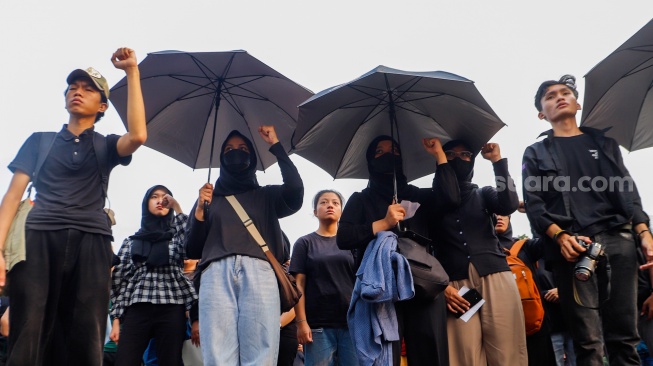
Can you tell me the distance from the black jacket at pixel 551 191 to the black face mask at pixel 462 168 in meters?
0.64

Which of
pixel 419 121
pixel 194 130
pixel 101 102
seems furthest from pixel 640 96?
pixel 101 102

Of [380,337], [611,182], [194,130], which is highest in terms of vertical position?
[194,130]

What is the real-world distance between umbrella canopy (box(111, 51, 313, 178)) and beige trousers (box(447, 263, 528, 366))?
2230 millimetres

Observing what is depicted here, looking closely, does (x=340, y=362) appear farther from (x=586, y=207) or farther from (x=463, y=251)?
(x=586, y=207)

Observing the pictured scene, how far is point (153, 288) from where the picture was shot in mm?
5906

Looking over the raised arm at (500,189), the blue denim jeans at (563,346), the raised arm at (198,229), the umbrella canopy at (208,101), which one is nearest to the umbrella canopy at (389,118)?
the raised arm at (500,189)

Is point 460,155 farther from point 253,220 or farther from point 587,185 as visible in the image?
point 253,220

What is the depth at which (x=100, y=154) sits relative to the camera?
4.29 metres

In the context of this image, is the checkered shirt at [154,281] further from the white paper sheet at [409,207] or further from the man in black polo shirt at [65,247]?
the white paper sheet at [409,207]

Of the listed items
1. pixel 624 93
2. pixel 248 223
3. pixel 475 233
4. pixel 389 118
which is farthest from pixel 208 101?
pixel 624 93

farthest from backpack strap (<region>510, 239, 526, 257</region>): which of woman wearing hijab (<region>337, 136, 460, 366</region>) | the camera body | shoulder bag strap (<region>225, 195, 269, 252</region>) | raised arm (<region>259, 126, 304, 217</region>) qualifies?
shoulder bag strap (<region>225, 195, 269, 252</region>)

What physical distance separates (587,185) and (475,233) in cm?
94

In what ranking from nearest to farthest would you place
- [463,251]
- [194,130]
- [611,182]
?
[611,182] → [463,251] → [194,130]

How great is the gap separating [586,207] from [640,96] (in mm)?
1582
